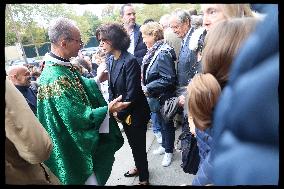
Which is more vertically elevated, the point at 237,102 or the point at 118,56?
the point at 237,102

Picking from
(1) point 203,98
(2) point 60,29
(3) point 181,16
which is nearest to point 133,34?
(3) point 181,16

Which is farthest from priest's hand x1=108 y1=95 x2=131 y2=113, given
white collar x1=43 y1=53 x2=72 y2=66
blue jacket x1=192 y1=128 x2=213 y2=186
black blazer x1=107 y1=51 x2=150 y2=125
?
blue jacket x1=192 y1=128 x2=213 y2=186

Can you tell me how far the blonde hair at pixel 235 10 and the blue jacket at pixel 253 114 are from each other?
451 millimetres

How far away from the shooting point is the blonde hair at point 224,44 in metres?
1.18

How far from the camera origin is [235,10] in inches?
45.9

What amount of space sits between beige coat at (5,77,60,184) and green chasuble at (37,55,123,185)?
62cm

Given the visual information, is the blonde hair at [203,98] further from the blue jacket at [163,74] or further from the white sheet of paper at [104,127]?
the blue jacket at [163,74]

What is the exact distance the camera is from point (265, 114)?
608mm

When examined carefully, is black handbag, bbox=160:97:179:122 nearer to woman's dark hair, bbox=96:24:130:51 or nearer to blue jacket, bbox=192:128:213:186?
woman's dark hair, bbox=96:24:130:51

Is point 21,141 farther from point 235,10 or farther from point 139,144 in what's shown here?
point 139,144

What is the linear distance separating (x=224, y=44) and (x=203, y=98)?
0.23 meters
